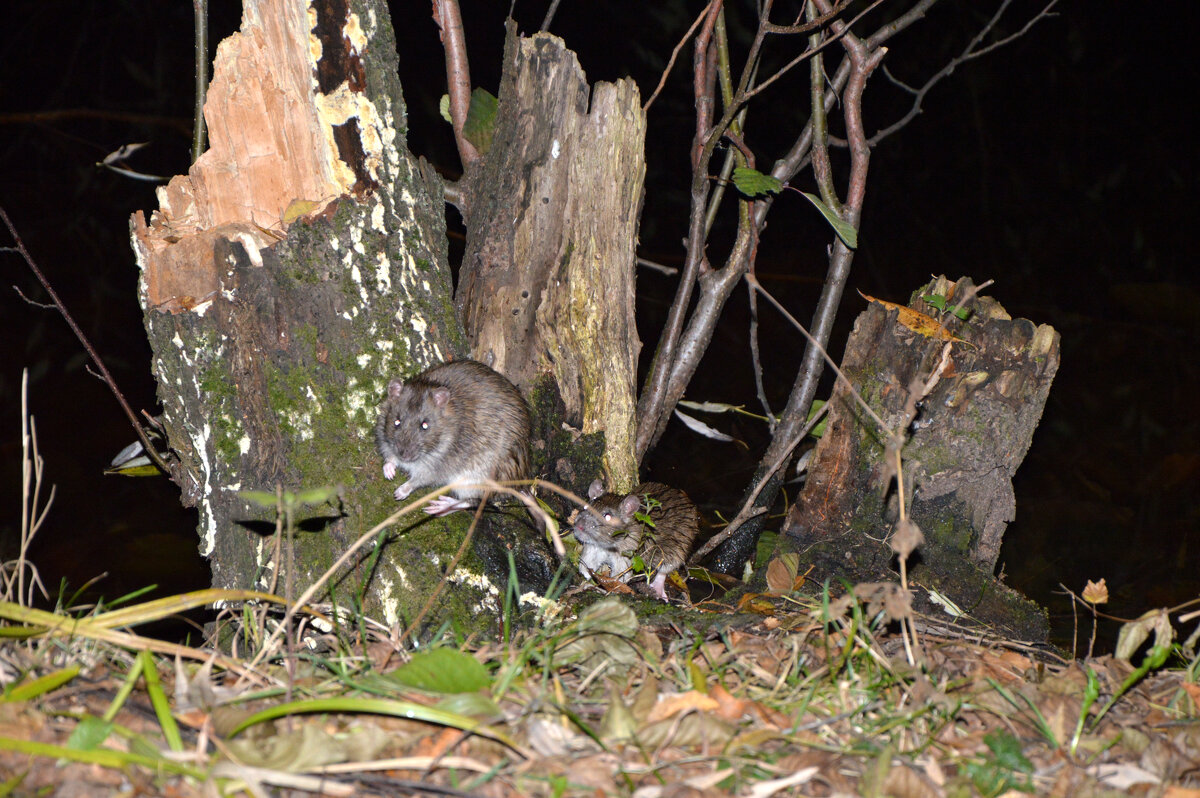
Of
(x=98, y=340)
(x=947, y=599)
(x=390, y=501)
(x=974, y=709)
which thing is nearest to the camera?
(x=974, y=709)

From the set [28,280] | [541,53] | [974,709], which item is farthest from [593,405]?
[28,280]

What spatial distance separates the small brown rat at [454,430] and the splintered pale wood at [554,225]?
36 centimetres

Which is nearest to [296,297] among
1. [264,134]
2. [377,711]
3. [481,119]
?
[264,134]

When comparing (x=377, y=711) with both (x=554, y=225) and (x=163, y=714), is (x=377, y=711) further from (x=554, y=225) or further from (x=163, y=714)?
→ (x=554, y=225)

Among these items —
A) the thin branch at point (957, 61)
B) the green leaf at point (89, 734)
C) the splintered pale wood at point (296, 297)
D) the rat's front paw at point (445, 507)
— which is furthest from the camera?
the thin branch at point (957, 61)

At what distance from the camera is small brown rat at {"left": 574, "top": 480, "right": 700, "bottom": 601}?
16.5 feet

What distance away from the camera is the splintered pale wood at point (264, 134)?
380 cm

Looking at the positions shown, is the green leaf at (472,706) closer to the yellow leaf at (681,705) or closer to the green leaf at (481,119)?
the yellow leaf at (681,705)

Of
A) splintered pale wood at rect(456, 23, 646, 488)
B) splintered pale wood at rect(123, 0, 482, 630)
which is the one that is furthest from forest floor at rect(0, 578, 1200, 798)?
splintered pale wood at rect(456, 23, 646, 488)

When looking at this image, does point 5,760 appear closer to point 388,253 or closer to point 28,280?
point 388,253

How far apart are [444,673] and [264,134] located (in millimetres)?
2573

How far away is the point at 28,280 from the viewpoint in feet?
37.2

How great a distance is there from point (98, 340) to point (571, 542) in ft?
24.3

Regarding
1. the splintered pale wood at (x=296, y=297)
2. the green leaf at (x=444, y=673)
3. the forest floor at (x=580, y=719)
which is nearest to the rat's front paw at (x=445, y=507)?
the splintered pale wood at (x=296, y=297)
